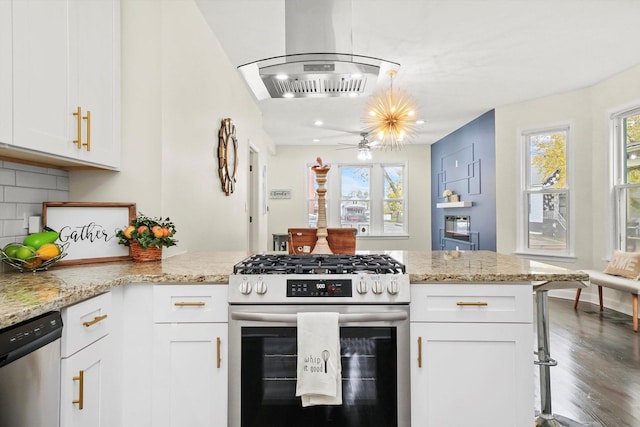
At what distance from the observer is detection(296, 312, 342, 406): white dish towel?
1458 mm

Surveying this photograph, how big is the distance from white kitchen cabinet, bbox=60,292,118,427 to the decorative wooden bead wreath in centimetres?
186

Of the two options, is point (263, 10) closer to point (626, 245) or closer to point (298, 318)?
point (298, 318)

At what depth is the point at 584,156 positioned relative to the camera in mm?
4668

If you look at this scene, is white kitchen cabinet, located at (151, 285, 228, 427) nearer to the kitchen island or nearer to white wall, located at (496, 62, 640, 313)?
the kitchen island

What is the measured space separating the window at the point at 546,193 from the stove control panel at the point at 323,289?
4607 mm

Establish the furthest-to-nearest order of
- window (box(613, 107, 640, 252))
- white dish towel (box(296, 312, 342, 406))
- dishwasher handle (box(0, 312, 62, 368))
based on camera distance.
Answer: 1. window (box(613, 107, 640, 252))
2. white dish towel (box(296, 312, 342, 406))
3. dishwasher handle (box(0, 312, 62, 368))

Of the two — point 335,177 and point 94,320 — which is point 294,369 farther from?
point 335,177

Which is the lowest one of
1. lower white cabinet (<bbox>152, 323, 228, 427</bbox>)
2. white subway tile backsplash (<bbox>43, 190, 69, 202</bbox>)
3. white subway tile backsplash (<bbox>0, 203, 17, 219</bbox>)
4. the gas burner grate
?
lower white cabinet (<bbox>152, 323, 228, 427</bbox>)

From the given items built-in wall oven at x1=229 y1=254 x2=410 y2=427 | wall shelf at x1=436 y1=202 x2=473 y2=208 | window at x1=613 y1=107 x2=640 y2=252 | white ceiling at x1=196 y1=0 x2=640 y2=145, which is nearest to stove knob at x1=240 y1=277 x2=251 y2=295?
built-in wall oven at x1=229 y1=254 x2=410 y2=427

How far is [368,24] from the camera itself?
2998 millimetres

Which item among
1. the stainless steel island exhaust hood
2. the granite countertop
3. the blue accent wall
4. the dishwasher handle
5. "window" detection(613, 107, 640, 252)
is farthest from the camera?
the blue accent wall

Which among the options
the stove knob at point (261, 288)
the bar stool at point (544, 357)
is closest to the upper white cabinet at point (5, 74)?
the stove knob at point (261, 288)

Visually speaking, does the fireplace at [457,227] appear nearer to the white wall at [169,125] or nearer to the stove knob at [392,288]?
the white wall at [169,125]

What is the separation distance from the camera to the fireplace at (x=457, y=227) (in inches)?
257
